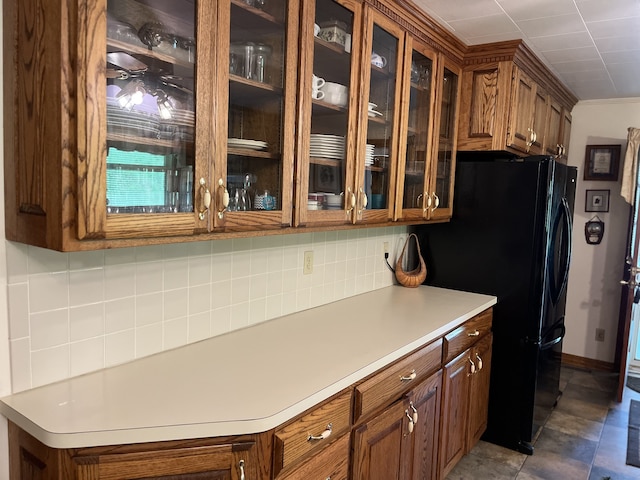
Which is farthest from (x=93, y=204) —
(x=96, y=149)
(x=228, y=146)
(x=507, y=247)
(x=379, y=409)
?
(x=507, y=247)

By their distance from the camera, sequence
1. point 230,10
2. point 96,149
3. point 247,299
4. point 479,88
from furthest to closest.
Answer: point 479,88 → point 247,299 → point 230,10 → point 96,149

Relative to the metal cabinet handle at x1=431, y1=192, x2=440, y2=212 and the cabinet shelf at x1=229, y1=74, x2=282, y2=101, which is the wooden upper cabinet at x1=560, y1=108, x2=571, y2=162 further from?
the cabinet shelf at x1=229, y1=74, x2=282, y2=101

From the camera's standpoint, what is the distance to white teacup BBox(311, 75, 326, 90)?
168 centimetres

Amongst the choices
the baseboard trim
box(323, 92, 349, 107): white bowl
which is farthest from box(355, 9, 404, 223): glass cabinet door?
the baseboard trim

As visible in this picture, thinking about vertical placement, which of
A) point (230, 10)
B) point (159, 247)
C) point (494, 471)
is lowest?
point (494, 471)

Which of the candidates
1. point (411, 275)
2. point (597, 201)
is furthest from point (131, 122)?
point (597, 201)

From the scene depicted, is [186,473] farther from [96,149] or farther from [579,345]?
[579,345]

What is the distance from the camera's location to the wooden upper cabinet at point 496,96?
2.68 meters

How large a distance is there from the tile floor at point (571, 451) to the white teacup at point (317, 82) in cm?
204

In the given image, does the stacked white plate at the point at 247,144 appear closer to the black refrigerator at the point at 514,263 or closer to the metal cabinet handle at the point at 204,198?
the metal cabinet handle at the point at 204,198

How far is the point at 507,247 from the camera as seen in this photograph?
2.72 metres

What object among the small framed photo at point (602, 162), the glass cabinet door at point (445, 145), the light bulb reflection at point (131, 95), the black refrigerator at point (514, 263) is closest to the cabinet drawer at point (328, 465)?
the light bulb reflection at point (131, 95)

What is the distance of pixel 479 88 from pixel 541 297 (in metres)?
1.20

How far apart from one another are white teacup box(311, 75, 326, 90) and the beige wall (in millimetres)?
3199
